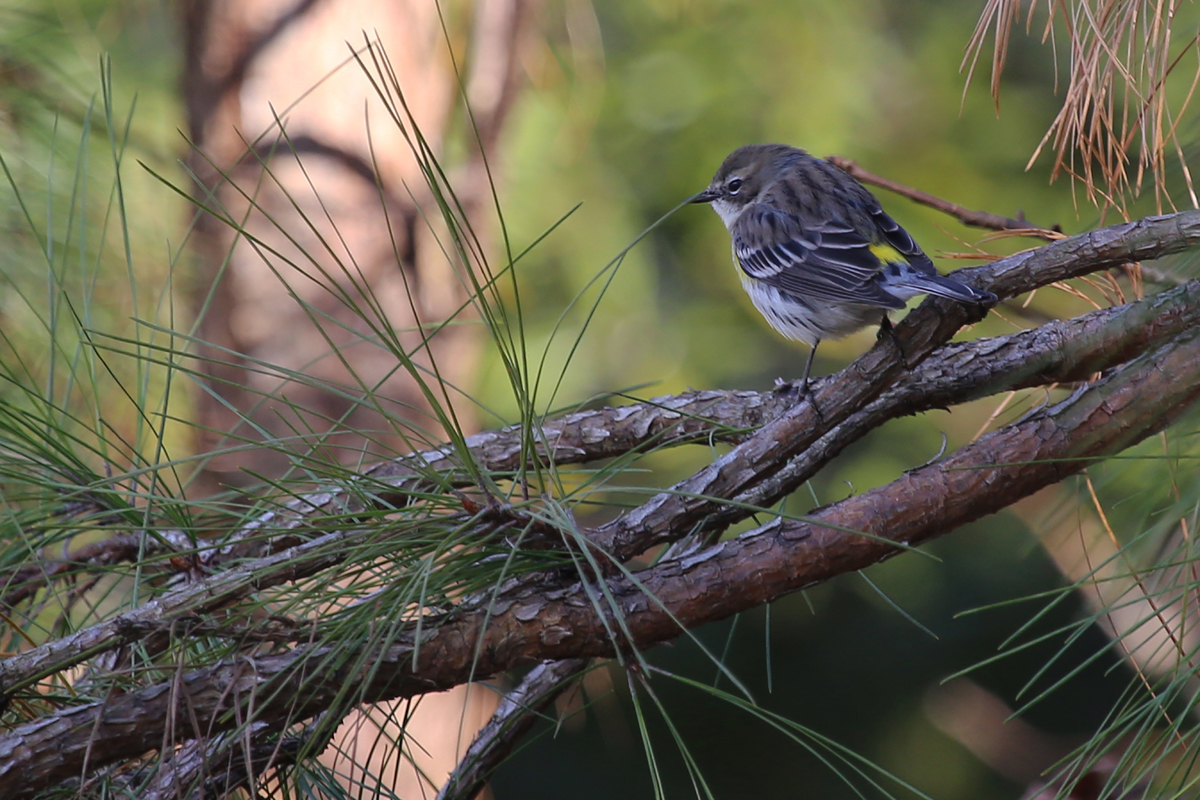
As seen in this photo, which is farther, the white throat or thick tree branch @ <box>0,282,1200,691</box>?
the white throat

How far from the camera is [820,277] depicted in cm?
160

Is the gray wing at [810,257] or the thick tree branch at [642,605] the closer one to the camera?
the thick tree branch at [642,605]

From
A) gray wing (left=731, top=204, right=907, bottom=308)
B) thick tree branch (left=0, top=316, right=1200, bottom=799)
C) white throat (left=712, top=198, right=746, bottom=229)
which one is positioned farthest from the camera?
white throat (left=712, top=198, right=746, bottom=229)

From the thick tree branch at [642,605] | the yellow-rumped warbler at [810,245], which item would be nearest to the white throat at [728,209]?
the yellow-rumped warbler at [810,245]

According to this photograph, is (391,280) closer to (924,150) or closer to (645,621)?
(924,150)

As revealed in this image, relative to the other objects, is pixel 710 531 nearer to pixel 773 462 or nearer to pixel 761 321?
pixel 773 462

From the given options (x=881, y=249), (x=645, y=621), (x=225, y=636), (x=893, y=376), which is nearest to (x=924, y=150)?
(x=881, y=249)

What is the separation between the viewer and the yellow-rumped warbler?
149cm

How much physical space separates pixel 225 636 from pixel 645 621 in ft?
1.10

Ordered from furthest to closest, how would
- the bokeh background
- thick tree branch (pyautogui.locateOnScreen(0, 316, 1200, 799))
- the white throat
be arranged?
1. the bokeh background
2. the white throat
3. thick tree branch (pyautogui.locateOnScreen(0, 316, 1200, 799))

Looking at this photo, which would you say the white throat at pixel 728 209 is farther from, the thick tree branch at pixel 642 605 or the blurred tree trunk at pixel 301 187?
the thick tree branch at pixel 642 605

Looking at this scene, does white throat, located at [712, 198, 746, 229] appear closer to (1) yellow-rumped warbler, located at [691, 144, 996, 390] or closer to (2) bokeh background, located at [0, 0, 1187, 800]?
(1) yellow-rumped warbler, located at [691, 144, 996, 390]

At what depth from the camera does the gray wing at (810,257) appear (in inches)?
58.1

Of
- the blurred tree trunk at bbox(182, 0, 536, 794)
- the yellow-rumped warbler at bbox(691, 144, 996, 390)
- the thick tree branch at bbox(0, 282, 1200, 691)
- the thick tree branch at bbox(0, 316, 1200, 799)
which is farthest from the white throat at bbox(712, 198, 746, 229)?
the thick tree branch at bbox(0, 316, 1200, 799)
